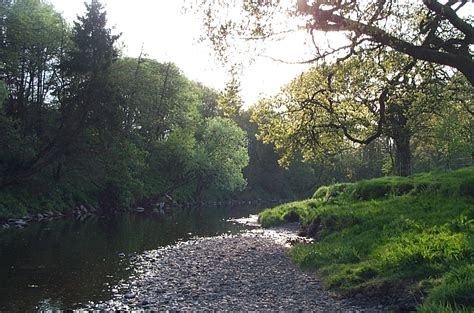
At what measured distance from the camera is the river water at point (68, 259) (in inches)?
547

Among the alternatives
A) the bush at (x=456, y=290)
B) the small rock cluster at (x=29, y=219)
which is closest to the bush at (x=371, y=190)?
the bush at (x=456, y=290)

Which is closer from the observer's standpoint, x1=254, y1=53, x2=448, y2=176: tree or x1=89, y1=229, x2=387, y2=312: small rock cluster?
x1=89, y1=229, x2=387, y2=312: small rock cluster

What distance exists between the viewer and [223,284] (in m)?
15.0

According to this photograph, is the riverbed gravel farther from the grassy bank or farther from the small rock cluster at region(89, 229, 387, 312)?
the grassy bank

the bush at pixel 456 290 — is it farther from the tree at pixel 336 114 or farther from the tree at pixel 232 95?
the tree at pixel 336 114

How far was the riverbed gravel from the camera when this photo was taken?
12133mm

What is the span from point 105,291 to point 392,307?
30.3 feet

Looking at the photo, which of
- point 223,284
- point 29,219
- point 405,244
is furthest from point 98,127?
point 405,244

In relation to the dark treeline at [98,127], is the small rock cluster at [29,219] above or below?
below

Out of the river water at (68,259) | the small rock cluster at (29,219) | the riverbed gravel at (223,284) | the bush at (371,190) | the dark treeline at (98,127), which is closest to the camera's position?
the riverbed gravel at (223,284)

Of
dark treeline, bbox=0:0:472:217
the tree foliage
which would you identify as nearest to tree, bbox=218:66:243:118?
dark treeline, bbox=0:0:472:217

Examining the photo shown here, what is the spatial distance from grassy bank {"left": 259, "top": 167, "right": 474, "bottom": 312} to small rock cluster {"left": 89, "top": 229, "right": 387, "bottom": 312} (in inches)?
34.7

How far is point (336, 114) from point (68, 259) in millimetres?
20389

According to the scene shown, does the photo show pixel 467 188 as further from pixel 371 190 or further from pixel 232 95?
pixel 232 95
